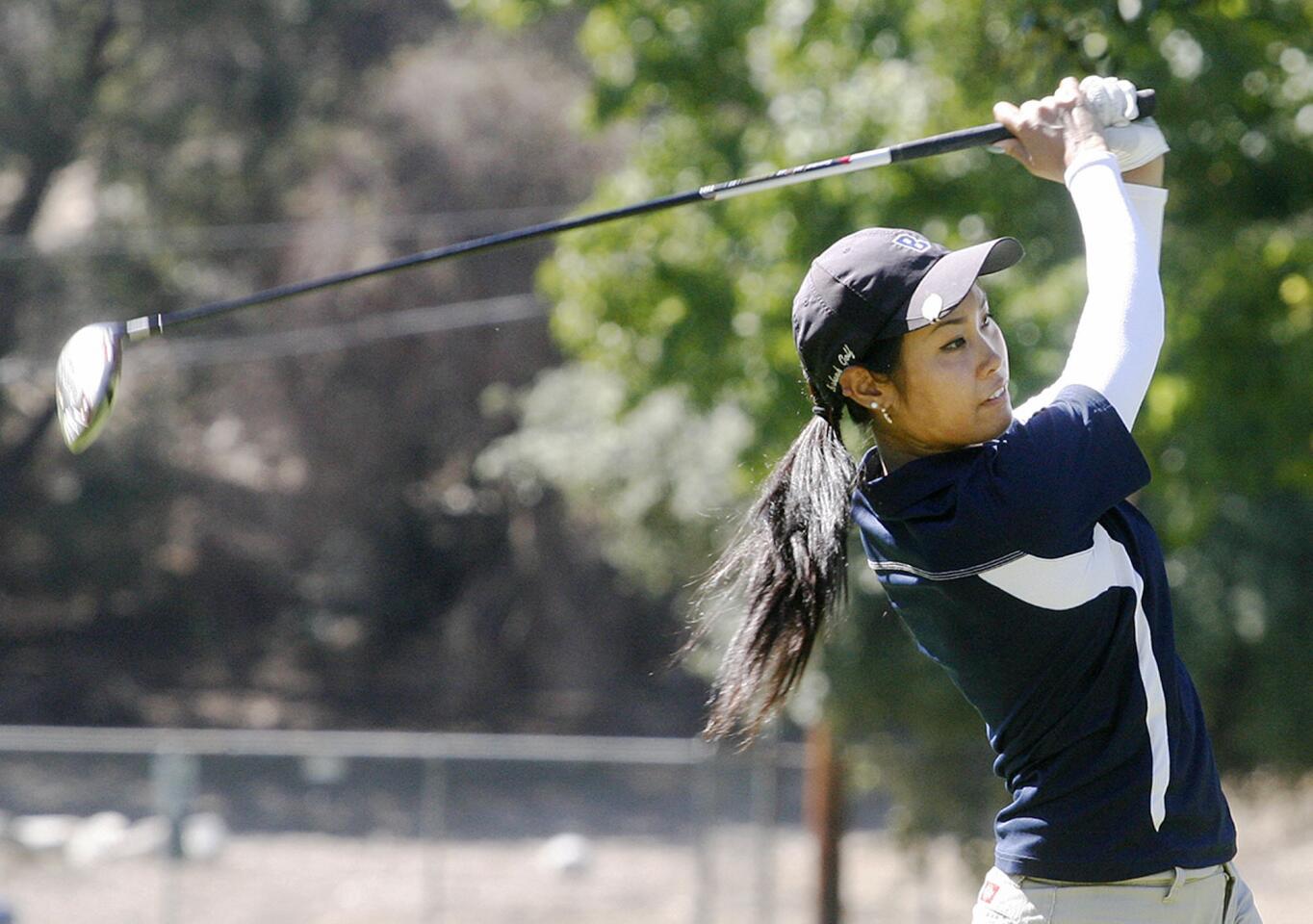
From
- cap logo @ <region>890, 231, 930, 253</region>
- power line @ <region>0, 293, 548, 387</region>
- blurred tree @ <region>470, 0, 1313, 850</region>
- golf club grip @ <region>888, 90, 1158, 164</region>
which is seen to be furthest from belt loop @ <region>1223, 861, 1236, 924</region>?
power line @ <region>0, 293, 548, 387</region>

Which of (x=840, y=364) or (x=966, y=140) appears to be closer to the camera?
(x=840, y=364)

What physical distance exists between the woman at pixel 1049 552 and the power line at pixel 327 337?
1710 cm

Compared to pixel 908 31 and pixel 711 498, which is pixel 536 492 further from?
A: pixel 908 31

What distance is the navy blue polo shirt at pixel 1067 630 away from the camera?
87.0 inches

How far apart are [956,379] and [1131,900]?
30.5 inches

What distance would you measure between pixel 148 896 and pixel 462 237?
11946 millimetres

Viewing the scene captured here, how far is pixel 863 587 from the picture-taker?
8727 millimetres

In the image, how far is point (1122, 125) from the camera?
2.54 metres

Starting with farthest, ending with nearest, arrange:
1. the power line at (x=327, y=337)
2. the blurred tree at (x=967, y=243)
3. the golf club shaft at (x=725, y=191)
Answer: the power line at (x=327, y=337), the blurred tree at (x=967, y=243), the golf club shaft at (x=725, y=191)

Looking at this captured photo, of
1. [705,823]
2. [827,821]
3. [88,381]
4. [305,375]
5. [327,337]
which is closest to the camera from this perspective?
[88,381]

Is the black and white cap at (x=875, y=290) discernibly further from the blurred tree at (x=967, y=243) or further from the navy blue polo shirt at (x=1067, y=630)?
the blurred tree at (x=967, y=243)

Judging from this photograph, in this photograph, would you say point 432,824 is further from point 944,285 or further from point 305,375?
point 305,375

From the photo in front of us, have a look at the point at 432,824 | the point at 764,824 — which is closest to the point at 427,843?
the point at 432,824

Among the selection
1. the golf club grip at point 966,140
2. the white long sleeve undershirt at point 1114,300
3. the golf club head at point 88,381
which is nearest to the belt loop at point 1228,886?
the white long sleeve undershirt at point 1114,300
